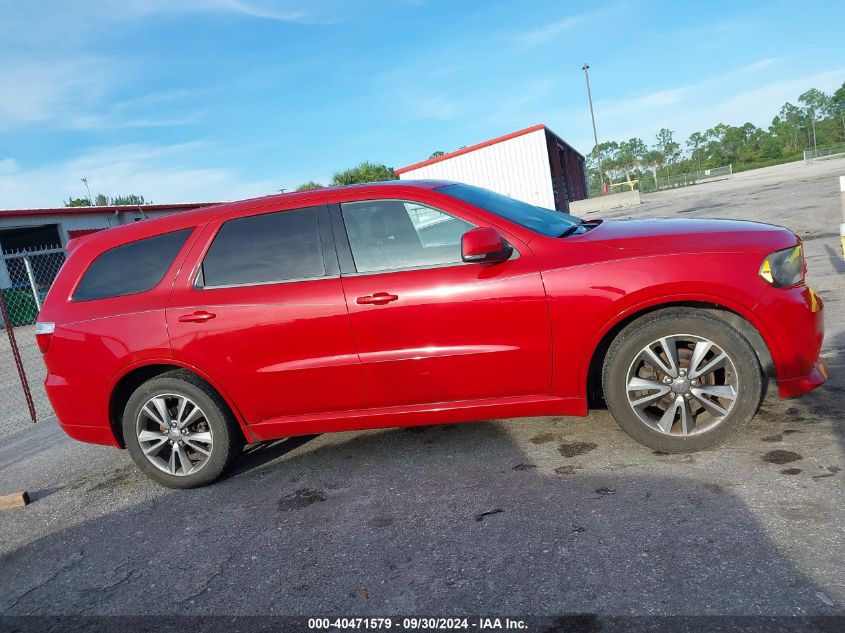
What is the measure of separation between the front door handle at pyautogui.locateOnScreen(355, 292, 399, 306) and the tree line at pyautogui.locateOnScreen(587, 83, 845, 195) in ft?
302

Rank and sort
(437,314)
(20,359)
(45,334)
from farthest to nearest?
(20,359)
(45,334)
(437,314)

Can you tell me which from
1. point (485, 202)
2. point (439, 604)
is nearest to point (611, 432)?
point (485, 202)

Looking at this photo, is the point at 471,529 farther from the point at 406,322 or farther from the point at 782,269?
the point at 782,269

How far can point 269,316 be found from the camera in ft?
12.6

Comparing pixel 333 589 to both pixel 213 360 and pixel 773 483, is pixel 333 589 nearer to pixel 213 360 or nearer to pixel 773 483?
pixel 213 360

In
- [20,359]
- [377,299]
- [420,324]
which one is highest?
[377,299]

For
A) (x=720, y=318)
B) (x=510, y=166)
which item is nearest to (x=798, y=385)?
(x=720, y=318)

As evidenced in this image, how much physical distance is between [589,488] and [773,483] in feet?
2.86

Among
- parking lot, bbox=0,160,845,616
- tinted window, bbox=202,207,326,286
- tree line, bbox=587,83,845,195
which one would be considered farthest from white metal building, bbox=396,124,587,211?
tree line, bbox=587,83,845,195

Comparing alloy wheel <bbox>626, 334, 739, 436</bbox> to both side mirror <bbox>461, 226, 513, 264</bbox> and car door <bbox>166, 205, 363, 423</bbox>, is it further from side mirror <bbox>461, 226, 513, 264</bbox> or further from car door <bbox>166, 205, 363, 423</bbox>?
car door <bbox>166, 205, 363, 423</bbox>

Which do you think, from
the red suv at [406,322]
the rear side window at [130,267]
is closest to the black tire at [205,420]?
the red suv at [406,322]

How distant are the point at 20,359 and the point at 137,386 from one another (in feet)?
14.3

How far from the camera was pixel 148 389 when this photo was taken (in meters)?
4.15

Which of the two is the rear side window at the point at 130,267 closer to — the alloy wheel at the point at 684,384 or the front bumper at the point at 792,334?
the alloy wheel at the point at 684,384
